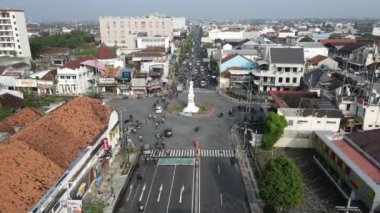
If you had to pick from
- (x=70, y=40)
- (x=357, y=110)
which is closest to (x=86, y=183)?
(x=357, y=110)

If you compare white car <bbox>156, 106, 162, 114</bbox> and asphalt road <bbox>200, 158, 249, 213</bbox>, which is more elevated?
white car <bbox>156, 106, 162, 114</bbox>

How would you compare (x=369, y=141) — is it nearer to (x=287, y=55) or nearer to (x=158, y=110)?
(x=158, y=110)

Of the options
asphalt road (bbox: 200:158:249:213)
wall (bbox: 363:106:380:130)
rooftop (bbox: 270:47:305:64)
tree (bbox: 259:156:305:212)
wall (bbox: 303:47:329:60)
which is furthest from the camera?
wall (bbox: 303:47:329:60)

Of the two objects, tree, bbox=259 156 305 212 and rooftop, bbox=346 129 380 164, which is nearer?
tree, bbox=259 156 305 212

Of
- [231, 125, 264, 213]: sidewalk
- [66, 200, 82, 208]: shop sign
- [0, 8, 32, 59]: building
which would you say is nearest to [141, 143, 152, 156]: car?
[231, 125, 264, 213]: sidewalk

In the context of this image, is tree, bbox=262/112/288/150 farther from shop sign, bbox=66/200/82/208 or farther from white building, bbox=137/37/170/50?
white building, bbox=137/37/170/50

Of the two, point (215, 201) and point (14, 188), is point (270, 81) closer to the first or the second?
point (215, 201)
